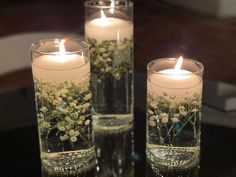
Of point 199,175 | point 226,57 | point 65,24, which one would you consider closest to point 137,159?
point 199,175

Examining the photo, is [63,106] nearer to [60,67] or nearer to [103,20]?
[60,67]

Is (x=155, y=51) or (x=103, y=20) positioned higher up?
(x=103, y=20)

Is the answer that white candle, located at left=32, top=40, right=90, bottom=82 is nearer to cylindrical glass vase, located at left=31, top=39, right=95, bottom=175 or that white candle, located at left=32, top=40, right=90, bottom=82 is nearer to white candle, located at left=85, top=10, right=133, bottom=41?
cylindrical glass vase, located at left=31, top=39, right=95, bottom=175

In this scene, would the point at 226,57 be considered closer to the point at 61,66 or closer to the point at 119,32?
the point at 119,32

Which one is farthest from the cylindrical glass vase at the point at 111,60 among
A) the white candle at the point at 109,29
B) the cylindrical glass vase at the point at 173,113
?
the cylindrical glass vase at the point at 173,113

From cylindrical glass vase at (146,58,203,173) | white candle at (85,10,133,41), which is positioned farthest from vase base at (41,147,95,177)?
white candle at (85,10,133,41)

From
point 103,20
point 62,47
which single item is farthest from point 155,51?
point 62,47
